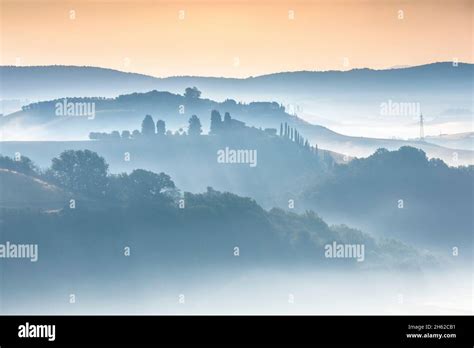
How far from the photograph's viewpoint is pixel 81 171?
1007 cm

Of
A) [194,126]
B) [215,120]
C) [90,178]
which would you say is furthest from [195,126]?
[90,178]

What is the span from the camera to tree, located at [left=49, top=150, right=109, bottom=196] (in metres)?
10.0

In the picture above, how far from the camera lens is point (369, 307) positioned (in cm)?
996

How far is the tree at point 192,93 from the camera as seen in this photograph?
33.3 feet

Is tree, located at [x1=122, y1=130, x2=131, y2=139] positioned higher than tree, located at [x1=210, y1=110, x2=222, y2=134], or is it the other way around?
tree, located at [x1=210, y1=110, x2=222, y2=134]

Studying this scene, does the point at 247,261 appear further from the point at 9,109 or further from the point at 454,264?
the point at 9,109
